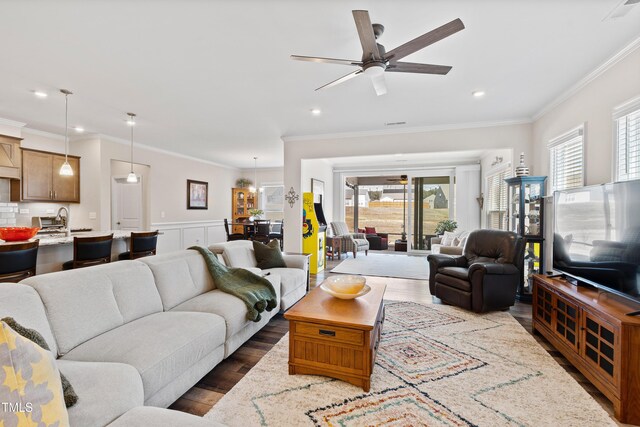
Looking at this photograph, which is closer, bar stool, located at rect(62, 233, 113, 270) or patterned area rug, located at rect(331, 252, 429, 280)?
bar stool, located at rect(62, 233, 113, 270)

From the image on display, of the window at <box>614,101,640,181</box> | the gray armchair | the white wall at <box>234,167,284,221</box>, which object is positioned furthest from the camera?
the white wall at <box>234,167,284,221</box>

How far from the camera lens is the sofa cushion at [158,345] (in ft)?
5.14

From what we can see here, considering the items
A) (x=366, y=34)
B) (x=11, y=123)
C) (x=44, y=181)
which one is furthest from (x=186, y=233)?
(x=366, y=34)

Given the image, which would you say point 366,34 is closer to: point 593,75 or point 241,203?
point 593,75

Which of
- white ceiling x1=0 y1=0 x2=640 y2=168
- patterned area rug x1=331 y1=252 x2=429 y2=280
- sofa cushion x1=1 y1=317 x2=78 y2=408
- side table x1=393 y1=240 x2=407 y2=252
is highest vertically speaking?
white ceiling x1=0 y1=0 x2=640 y2=168

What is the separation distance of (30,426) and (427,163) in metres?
8.34

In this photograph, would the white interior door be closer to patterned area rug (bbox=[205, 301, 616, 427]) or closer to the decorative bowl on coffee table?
patterned area rug (bbox=[205, 301, 616, 427])

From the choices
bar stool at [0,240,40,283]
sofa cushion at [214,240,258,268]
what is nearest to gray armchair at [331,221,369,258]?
sofa cushion at [214,240,258,268]

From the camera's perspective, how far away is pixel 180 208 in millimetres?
7320

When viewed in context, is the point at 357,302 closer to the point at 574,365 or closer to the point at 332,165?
the point at 574,365

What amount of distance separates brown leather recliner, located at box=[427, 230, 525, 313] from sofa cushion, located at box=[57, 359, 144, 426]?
131 inches

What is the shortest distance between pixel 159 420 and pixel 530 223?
4595 mm

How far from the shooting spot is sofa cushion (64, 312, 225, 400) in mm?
1567

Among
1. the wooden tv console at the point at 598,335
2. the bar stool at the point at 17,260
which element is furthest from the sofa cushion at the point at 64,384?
the wooden tv console at the point at 598,335
